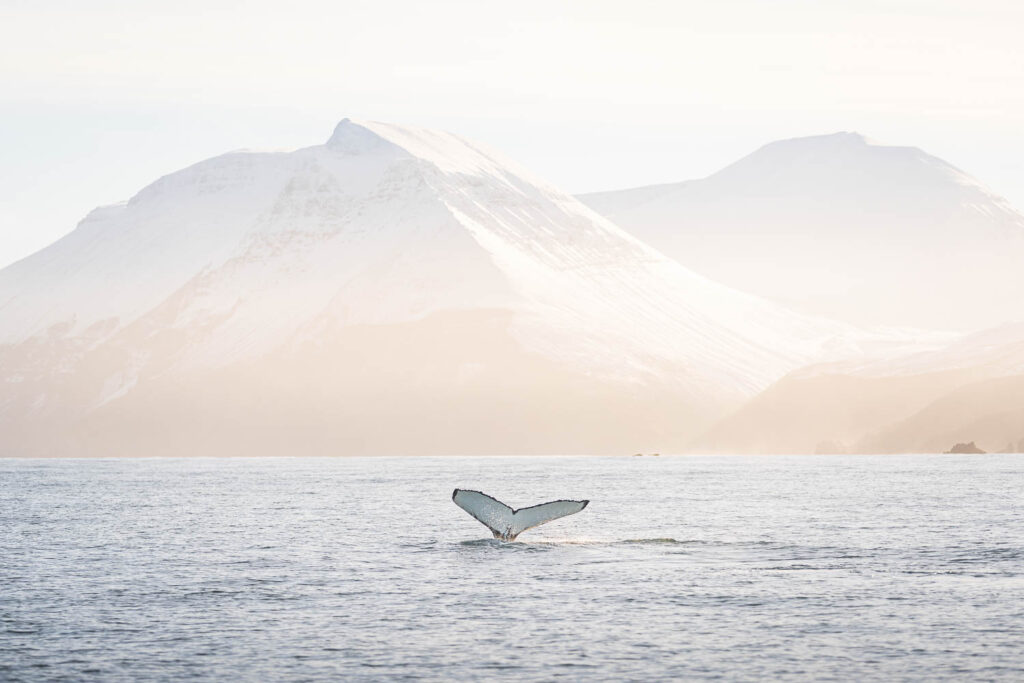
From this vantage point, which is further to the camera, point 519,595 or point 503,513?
point 503,513

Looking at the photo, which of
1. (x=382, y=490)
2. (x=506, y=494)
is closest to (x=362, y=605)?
(x=506, y=494)

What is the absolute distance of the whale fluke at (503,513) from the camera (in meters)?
68.0

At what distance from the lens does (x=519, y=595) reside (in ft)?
172

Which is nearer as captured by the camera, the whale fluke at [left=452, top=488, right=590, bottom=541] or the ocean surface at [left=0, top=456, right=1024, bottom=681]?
the ocean surface at [left=0, top=456, right=1024, bottom=681]

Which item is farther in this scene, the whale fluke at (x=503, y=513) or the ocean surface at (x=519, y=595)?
the whale fluke at (x=503, y=513)

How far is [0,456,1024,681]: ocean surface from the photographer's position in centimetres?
3928

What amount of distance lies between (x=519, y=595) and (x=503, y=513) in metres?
18.9

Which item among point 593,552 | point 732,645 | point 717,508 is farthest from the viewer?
point 717,508

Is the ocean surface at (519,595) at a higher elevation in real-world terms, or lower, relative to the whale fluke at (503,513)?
lower

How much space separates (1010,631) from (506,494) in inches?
3437

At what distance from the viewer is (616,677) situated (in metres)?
37.2

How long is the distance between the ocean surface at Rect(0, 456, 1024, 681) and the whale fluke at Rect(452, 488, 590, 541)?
3.60 feet

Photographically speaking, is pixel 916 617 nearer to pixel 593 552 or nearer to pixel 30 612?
pixel 593 552

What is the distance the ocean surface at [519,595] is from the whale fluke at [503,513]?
3.60 ft
